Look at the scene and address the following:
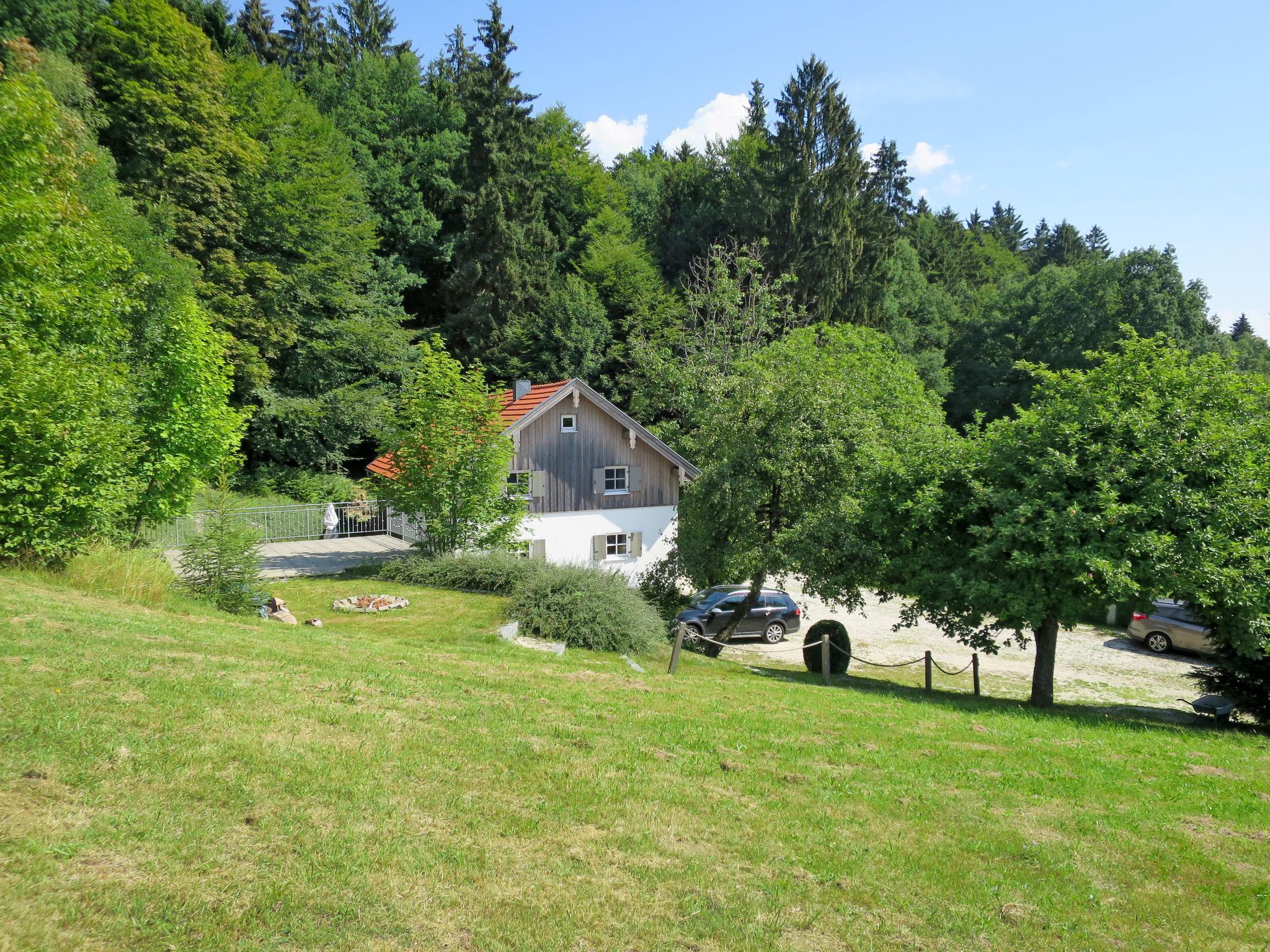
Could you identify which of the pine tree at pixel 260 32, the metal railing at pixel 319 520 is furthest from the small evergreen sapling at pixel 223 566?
the pine tree at pixel 260 32

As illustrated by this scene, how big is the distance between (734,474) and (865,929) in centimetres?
1553

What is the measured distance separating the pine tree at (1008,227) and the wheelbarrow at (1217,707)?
368 feet

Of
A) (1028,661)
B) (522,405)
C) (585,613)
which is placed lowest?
(1028,661)

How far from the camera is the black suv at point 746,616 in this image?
23312 millimetres

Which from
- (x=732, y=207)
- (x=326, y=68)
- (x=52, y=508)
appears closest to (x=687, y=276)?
(x=732, y=207)

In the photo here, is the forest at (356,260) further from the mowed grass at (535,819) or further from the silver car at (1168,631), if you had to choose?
the silver car at (1168,631)

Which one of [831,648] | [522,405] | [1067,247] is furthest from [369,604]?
[1067,247]

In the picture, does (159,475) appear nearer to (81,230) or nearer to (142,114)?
(81,230)

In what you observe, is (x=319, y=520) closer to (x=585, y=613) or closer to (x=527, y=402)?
(x=527, y=402)

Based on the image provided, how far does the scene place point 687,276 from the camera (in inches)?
2135

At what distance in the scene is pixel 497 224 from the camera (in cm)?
4641

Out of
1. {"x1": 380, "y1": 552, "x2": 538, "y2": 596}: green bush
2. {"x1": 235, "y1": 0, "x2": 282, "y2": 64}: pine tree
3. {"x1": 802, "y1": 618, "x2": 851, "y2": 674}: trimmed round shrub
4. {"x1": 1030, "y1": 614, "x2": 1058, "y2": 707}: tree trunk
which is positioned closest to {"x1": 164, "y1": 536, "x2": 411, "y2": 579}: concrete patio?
{"x1": 380, "y1": 552, "x2": 538, "y2": 596}: green bush

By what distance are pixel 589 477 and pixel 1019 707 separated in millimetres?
18147

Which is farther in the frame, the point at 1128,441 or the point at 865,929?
the point at 1128,441
